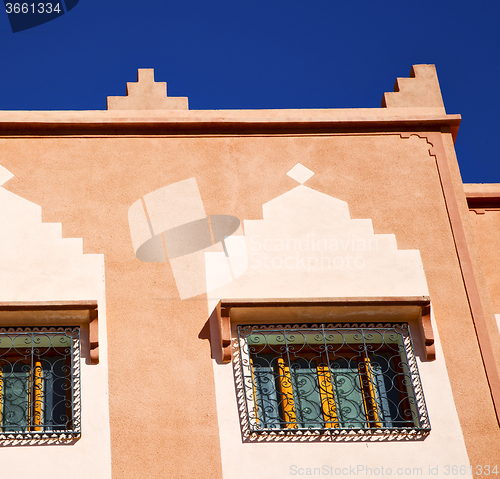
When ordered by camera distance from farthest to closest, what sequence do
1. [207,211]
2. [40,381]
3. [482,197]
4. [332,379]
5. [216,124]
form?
[482,197]
[216,124]
[207,211]
[332,379]
[40,381]

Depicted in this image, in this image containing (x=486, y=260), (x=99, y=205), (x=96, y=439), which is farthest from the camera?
(x=486, y=260)

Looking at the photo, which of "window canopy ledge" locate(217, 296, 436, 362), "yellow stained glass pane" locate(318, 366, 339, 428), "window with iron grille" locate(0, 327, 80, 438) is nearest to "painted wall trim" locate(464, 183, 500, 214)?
"window canopy ledge" locate(217, 296, 436, 362)

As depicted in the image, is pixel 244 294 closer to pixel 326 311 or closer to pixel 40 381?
pixel 326 311

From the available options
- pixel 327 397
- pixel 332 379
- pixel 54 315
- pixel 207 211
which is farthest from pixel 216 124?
pixel 327 397

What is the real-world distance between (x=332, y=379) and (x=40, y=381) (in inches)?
101

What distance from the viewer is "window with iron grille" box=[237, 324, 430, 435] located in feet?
24.2

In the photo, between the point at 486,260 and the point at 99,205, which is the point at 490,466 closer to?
the point at 486,260

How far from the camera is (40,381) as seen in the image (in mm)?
7449

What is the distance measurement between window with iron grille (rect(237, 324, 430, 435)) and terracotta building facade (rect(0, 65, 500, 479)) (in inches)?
0.7

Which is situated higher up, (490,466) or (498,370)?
(498,370)

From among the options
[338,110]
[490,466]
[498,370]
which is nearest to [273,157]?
[338,110]

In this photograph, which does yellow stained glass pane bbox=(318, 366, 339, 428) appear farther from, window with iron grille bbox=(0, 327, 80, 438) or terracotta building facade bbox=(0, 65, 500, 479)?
window with iron grille bbox=(0, 327, 80, 438)

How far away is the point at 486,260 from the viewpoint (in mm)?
8938

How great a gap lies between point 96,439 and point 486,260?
440cm
